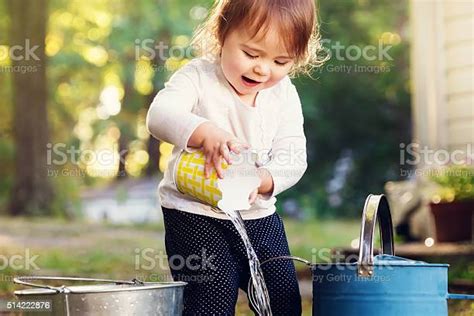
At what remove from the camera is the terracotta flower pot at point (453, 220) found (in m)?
6.82

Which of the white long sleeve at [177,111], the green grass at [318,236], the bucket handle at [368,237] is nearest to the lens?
the bucket handle at [368,237]

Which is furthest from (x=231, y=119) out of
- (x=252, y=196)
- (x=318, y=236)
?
(x=318, y=236)

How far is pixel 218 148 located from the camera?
258 centimetres

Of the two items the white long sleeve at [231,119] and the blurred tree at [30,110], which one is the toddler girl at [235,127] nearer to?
the white long sleeve at [231,119]

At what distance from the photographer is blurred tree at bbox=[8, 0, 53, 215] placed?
1217 centimetres

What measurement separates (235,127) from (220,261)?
39cm

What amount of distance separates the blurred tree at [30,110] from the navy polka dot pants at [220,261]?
954 centimetres

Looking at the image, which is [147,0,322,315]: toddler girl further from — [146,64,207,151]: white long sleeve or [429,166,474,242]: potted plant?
[429,166,474,242]: potted plant

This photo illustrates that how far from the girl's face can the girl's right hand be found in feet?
0.77

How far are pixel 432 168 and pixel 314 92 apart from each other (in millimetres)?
7774

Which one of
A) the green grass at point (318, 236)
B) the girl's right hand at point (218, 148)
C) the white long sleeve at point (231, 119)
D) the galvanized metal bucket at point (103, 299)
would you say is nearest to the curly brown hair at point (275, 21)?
the white long sleeve at point (231, 119)

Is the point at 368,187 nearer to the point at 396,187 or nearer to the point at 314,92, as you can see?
the point at 314,92

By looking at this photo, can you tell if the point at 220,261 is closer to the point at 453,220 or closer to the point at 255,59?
the point at 255,59

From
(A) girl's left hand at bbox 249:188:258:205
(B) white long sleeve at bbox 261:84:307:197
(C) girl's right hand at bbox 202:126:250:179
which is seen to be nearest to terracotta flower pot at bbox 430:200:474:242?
(B) white long sleeve at bbox 261:84:307:197
